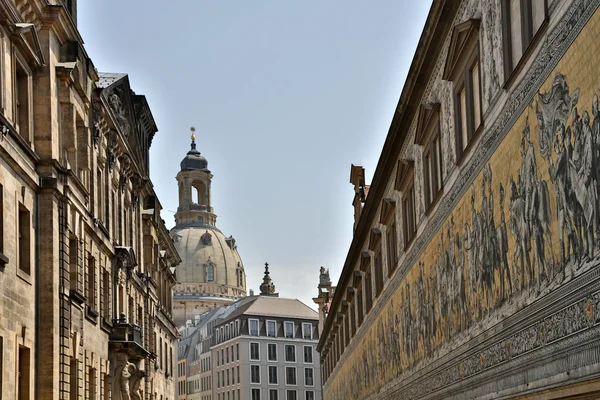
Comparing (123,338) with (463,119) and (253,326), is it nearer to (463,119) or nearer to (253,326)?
(463,119)

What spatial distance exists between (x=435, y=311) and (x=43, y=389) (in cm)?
1062

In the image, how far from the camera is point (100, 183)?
1409 inches

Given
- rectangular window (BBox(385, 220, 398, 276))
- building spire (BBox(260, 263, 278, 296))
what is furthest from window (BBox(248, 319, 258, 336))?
rectangular window (BBox(385, 220, 398, 276))

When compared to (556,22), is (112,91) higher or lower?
higher

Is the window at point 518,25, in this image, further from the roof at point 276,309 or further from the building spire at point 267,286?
the building spire at point 267,286

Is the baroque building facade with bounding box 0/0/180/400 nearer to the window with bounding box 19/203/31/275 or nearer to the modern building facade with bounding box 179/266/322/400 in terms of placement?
the window with bounding box 19/203/31/275

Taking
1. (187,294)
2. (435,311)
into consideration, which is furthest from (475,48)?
(187,294)

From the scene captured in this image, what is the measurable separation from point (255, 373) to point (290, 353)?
455cm

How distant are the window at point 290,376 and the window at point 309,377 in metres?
1.32

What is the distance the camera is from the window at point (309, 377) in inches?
4577

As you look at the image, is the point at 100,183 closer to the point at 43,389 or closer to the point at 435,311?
the point at 43,389

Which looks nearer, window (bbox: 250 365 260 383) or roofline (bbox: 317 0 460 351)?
roofline (bbox: 317 0 460 351)

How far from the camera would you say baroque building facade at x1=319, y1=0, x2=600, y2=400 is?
1082 centimetres

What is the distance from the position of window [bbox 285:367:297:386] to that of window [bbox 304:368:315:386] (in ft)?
4.33
